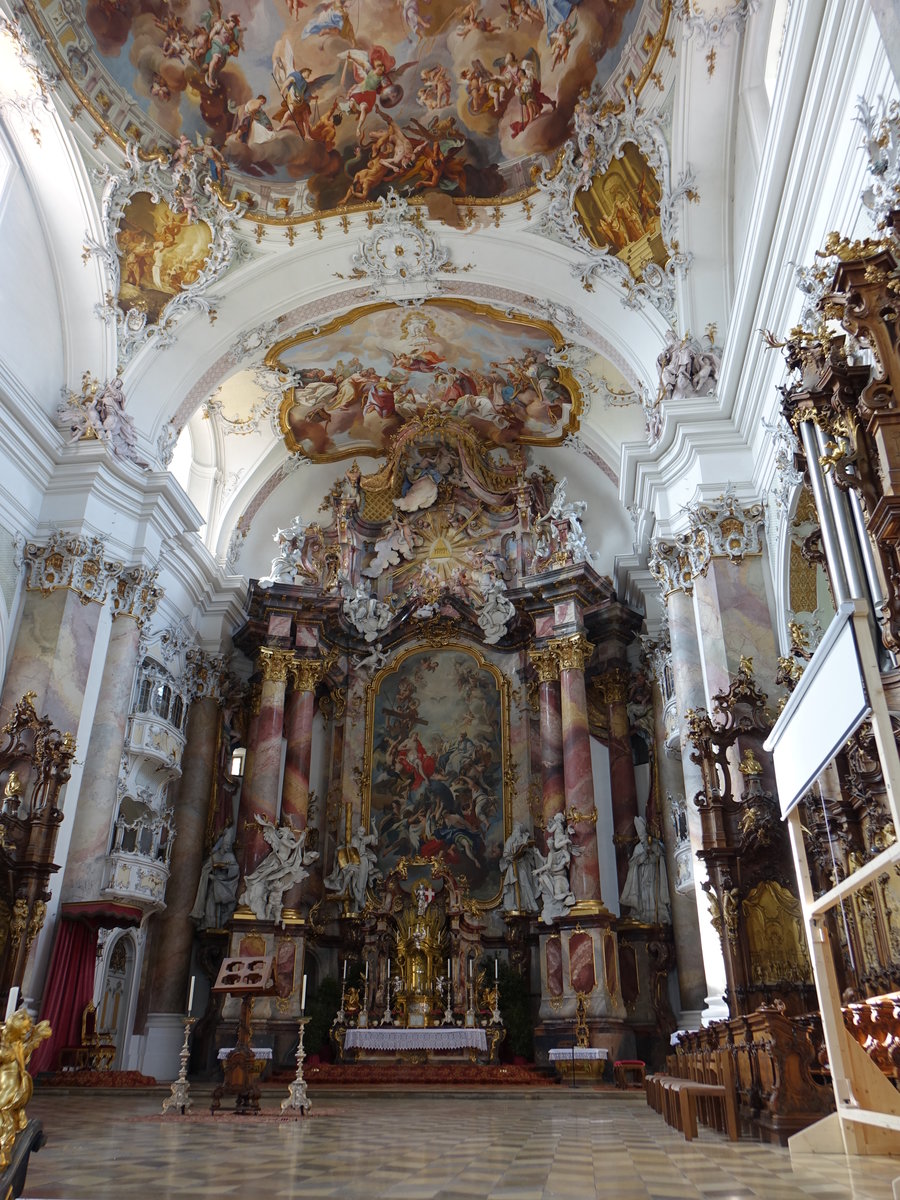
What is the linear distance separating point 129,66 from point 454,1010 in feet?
48.6

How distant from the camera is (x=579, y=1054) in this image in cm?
1347

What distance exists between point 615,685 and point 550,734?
1608 mm

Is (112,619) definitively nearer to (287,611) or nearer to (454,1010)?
(287,611)

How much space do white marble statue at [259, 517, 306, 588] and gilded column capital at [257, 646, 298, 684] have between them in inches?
52.2

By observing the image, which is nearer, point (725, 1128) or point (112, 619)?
point (725, 1128)

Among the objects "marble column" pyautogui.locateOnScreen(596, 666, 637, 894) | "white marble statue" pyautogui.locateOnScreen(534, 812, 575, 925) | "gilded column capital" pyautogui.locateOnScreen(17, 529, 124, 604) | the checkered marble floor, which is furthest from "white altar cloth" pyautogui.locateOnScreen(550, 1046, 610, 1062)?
"gilded column capital" pyautogui.locateOnScreen(17, 529, 124, 604)

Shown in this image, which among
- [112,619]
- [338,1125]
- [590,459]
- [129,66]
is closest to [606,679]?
[590,459]

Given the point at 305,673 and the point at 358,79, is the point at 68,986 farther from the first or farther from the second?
the point at 358,79

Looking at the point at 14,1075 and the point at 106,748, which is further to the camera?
the point at 106,748

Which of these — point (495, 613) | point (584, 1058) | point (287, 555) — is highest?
point (287, 555)

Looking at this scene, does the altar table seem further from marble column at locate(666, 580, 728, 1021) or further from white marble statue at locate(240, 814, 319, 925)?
white marble statue at locate(240, 814, 319, 925)

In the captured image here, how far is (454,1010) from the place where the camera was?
1496cm

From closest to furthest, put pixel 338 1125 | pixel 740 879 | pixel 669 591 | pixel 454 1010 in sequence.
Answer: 1. pixel 338 1125
2. pixel 740 879
3. pixel 669 591
4. pixel 454 1010

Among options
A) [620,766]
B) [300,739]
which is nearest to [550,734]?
[620,766]
